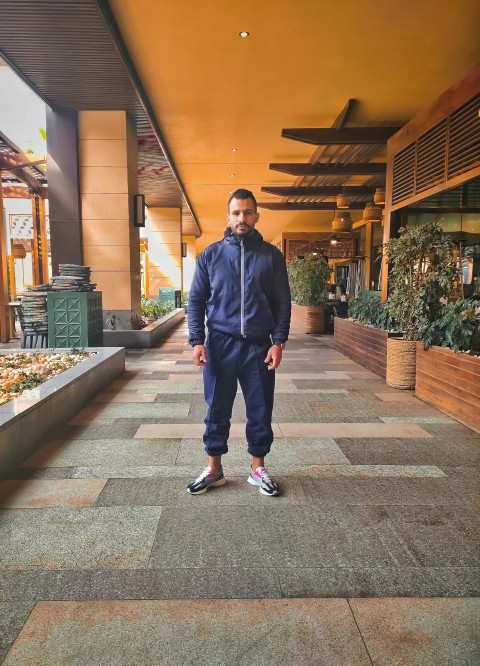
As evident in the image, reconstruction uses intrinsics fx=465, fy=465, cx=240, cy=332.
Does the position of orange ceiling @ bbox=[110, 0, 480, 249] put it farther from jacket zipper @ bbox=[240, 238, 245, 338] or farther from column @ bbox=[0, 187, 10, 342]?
column @ bbox=[0, 187, 10, 342]

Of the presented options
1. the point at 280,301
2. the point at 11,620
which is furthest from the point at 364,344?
the point at 11,620

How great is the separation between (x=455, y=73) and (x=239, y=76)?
97.5 inches

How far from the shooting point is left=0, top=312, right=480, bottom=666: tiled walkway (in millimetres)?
1420

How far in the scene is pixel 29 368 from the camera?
14.0 feet

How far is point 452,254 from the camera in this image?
4367 mm

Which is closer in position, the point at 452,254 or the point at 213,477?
the point at 213,477

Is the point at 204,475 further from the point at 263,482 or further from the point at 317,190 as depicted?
the point at 317,190

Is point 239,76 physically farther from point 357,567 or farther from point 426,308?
point 357,567

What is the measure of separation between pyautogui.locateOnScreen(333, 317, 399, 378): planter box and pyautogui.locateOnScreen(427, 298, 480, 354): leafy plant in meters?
1.18

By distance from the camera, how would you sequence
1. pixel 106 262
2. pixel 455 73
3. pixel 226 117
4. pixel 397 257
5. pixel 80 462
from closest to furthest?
1. pixel 80 462
2. pixel 397 257
3. pixel 455 73
4. pixel 226 117
5. pixel 106 262

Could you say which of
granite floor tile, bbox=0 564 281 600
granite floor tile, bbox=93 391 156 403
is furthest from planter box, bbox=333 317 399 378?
granite floor tile, bbox=0 564 281 600

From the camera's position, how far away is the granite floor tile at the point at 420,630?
137 centimetres

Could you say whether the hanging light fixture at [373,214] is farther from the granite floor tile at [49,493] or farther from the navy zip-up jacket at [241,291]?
the granite floor tile at [49,493]

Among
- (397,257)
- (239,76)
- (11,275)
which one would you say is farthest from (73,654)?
(11,275)
